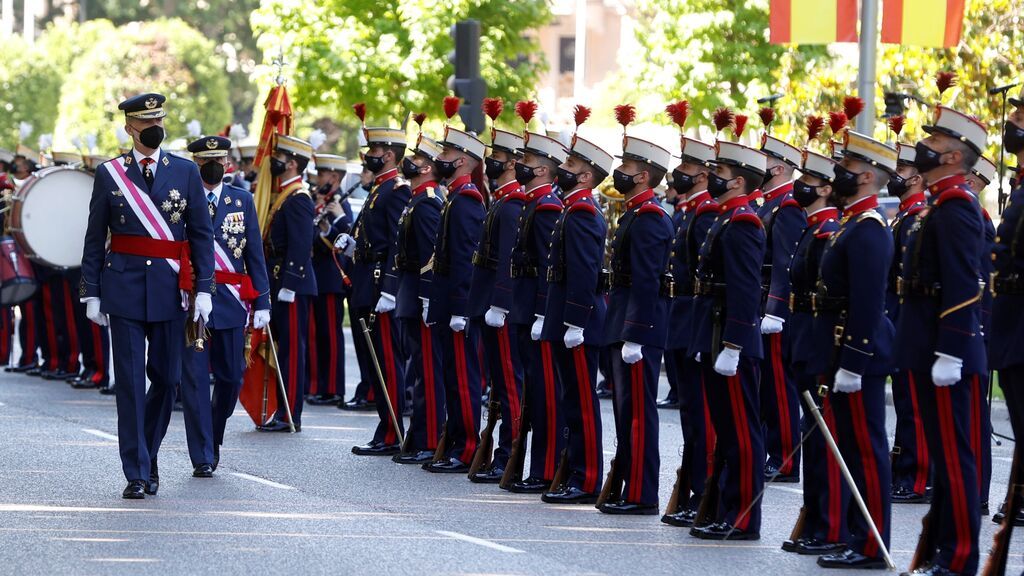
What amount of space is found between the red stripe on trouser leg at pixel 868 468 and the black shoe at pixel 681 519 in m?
1.29

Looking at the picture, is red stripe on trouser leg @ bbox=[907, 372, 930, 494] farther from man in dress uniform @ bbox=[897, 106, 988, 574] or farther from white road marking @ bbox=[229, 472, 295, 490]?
white road marking @ bbox=[229, 472, 295, 490]

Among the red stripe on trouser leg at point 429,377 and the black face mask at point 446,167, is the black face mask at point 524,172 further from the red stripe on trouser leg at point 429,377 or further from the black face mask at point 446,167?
the red stripe on trouser leg at point 429,377

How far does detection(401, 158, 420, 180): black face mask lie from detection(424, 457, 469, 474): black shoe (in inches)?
71.9

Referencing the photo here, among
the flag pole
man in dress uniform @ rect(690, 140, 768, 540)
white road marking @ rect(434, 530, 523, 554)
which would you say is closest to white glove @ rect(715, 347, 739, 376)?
man in dress uniform @ rect(690, 140, 768, 540)

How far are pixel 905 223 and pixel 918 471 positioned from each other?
1.66 meters

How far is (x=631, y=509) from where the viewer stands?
988 centimetres

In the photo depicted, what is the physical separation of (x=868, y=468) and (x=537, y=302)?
2660 millimetres

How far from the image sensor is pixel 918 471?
10.6 metres

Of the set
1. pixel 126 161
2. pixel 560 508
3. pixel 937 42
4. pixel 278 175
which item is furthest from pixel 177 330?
pixel 937 42

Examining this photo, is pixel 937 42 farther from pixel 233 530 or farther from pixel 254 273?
pixel 233 530

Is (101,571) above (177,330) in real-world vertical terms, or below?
below

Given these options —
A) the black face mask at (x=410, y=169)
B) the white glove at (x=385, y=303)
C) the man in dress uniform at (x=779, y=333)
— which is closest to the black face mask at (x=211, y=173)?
the black face mask at (x=410, y=169)

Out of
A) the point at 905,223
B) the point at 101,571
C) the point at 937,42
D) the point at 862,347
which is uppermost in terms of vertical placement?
the point at 937,42

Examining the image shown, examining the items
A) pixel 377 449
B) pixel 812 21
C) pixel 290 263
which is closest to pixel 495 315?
pixel 377 449
